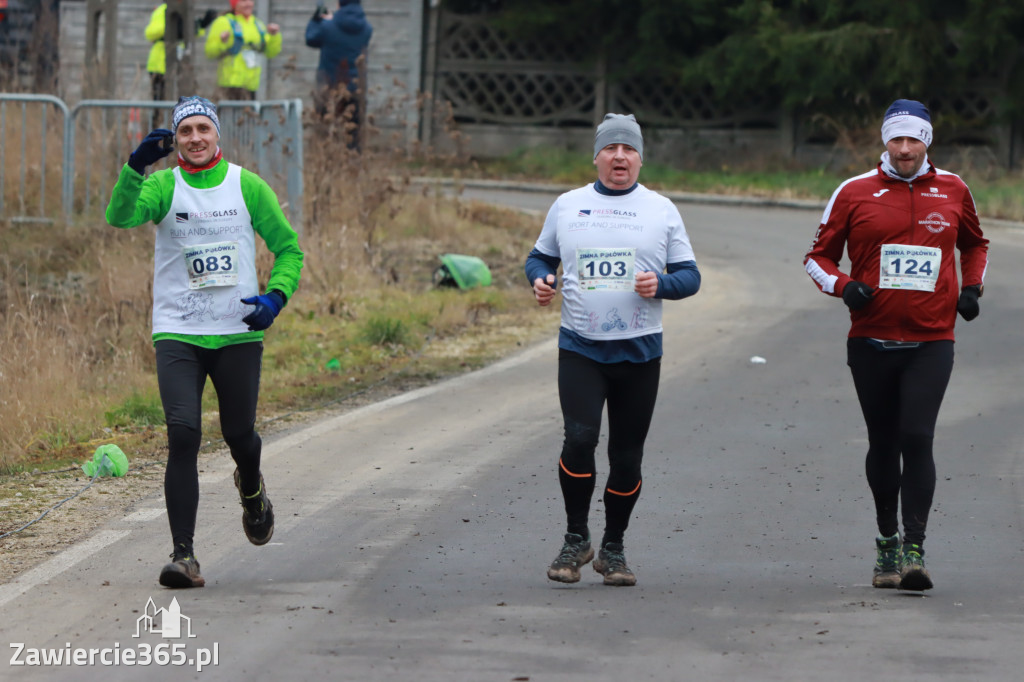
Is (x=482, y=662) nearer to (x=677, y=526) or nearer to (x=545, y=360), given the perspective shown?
(x=677, y=526)

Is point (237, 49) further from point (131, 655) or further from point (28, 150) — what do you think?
point (131, 655)

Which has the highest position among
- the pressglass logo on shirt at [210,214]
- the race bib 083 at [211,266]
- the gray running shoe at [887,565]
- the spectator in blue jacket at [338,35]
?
the spectator in blue jacket at [338,35]

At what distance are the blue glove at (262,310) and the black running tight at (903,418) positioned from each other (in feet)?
7.54

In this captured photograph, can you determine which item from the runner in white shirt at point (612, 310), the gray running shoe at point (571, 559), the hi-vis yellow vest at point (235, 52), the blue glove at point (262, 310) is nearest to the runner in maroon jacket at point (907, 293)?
the runner in white shirt at point (612, 310)

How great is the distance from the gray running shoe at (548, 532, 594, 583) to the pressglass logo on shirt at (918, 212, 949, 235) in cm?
183

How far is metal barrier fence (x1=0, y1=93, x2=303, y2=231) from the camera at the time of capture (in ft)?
48.4

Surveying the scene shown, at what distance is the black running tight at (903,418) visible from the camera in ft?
21.2

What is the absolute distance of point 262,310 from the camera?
6.29 m

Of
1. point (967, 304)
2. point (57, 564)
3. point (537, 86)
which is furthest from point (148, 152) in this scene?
point (537, 86)

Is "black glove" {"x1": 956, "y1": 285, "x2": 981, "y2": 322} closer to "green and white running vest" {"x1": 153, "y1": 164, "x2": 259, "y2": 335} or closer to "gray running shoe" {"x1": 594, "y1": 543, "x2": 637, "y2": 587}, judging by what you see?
"gray running shoe" {"x1": 594, "y1": 543, "x2": 637, "y2": 587}

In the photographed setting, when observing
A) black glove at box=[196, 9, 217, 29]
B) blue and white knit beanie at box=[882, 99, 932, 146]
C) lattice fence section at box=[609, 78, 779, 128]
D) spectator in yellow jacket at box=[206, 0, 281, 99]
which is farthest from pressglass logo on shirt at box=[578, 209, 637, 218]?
lattice fence section at box=[609, 78, 779, 128]

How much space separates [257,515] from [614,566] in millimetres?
1491

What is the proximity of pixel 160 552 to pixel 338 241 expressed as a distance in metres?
8.08

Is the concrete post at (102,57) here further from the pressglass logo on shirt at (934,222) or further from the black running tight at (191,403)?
the pressglass logo on shirt at (934,222)
